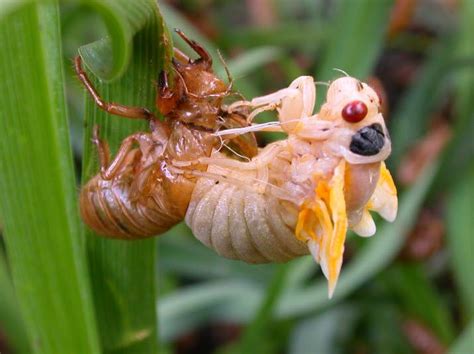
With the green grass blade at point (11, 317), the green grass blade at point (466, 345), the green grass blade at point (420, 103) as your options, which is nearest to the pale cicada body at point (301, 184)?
the green grass blade at point (466, 345)

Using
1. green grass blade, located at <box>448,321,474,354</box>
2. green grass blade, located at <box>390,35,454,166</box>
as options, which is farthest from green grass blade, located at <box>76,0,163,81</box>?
green grass blade, located at <box>390,35,454,166</box>

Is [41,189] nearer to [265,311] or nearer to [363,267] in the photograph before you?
[265,311]

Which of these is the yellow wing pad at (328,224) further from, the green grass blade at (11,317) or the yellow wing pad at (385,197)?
the green grass blade at (11,317)

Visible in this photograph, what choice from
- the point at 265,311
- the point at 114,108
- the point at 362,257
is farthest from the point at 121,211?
the point at 362,257

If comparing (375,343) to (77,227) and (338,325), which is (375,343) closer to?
(338,325)

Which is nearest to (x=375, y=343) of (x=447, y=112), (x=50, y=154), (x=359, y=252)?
(x=359, y=252)

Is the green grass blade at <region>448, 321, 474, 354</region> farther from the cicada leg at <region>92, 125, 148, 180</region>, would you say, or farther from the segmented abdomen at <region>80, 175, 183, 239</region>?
the cicada leg at <region>92, 125, 148, 180</region>
